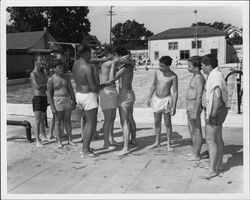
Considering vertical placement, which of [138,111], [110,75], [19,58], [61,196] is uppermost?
[19,58]

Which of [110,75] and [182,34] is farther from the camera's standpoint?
[182,34]

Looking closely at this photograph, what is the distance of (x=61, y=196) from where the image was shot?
365cm

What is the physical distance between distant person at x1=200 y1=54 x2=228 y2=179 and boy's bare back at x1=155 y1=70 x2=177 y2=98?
3.56ft

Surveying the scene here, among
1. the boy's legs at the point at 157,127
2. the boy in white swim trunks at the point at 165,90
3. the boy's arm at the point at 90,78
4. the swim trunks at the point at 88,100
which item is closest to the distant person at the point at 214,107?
the boy in white swim trunks at the point at 165,90

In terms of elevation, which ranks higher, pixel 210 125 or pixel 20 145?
pixel 210 125

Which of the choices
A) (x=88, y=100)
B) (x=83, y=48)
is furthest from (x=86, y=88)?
(x=83, y=48)

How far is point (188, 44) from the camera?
146 ft

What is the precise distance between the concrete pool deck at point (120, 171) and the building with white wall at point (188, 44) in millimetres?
37723

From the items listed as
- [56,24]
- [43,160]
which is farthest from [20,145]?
[56,24]

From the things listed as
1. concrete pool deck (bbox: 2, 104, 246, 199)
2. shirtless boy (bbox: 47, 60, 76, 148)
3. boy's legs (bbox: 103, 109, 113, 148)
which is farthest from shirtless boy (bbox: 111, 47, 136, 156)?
shirtless boy (bbox: 47, 60, 76, 148)

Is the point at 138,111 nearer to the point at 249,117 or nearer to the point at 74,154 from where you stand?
the point at 74,154

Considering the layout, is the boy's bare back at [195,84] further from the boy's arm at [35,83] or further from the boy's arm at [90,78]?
the boy's arm at [35,83]

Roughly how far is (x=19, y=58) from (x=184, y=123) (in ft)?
66.0

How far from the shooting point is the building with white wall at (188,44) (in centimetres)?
4269
